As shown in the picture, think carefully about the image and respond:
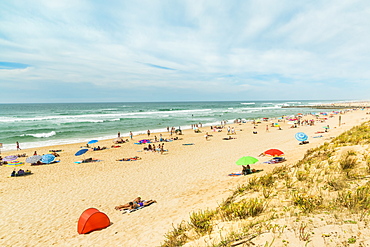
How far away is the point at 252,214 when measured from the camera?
4.79 meters

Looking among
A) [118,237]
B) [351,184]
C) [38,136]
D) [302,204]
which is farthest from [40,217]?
[38,136]

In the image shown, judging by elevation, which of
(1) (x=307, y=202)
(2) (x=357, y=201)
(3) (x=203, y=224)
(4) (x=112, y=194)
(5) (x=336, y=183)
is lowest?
→ (4) (x=112, y=194)

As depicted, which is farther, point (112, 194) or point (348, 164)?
point (112, 194)

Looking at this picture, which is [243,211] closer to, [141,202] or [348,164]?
[348,164]

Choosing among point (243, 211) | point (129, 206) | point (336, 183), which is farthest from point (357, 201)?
point (129, 206)

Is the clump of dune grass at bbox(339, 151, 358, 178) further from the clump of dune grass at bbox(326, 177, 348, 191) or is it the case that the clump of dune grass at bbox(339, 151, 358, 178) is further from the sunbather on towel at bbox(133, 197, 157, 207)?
the sunbather on towel at bbox(133, 197, 157, 207)

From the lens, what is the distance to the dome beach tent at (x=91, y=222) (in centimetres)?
677

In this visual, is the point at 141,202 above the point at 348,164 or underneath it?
underneath

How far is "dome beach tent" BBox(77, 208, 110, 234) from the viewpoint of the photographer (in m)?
6.77

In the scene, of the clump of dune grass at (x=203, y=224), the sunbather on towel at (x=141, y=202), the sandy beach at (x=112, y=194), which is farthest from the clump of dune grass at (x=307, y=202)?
the sunbather on towel at (x=141, y=202)

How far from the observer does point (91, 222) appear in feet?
22.5

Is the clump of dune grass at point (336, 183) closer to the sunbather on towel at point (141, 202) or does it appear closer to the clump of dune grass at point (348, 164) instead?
the clump of dune grass at point (348, 164)

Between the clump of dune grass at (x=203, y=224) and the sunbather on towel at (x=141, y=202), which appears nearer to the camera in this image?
the clump of dune grass at (x=203, y=224)

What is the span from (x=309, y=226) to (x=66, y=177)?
14224 millimetres
